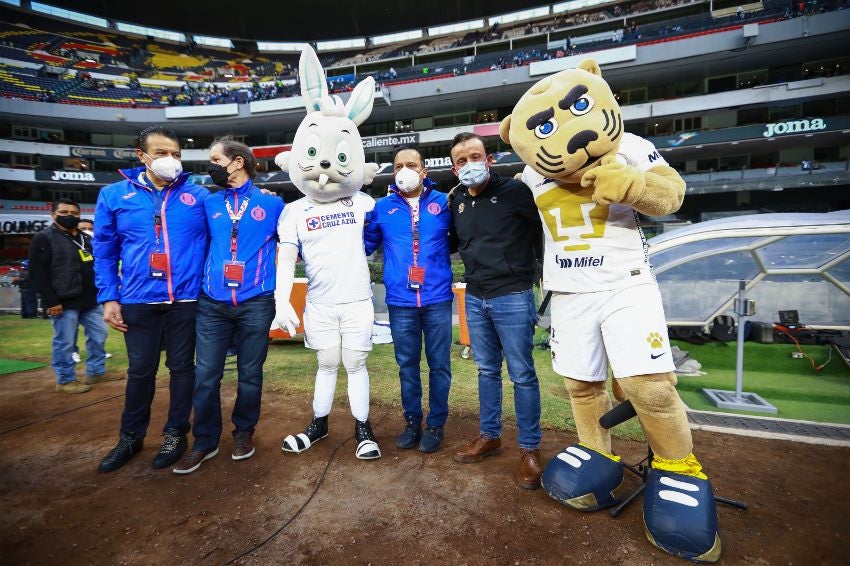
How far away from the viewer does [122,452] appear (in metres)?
2.92

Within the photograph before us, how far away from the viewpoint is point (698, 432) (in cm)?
330

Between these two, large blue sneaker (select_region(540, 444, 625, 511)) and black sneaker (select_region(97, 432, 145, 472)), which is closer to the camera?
large blue sneaker (select_region(540, 444, 625, 511))

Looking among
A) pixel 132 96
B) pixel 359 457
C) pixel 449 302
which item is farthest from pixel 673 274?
pixel 132 96

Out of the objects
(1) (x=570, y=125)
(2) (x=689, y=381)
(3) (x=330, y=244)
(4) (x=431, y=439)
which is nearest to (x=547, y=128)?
(1) (x=570, y=125)

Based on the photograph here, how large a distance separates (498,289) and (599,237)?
2.37 feet

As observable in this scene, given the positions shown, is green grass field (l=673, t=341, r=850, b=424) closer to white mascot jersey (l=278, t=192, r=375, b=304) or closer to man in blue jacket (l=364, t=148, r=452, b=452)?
man in blue jacket (l=364, t=148, r=452, b=452)

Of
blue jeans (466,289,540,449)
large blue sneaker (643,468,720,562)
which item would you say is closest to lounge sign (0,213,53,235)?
blue jeans (466,289,540,449)

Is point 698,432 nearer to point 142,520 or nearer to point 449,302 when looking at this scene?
point 449,302

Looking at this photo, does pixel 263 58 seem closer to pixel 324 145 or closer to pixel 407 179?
pixel 324 145

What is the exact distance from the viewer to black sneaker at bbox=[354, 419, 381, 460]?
289 cm

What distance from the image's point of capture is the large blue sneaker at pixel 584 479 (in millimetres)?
2219

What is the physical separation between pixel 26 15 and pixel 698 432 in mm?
53363

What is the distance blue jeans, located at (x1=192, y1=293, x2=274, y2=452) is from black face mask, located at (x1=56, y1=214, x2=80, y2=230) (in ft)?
11.6

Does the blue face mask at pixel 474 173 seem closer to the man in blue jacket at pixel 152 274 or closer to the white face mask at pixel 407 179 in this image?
the white face mask at pixel 407 179
